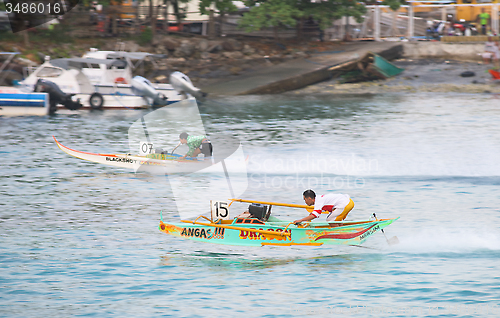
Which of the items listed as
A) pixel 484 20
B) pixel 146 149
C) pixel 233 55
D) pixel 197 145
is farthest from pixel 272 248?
pixel 484 20

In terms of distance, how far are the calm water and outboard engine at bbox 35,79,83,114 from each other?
20.0ft

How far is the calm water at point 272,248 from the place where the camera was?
10781 millimetres

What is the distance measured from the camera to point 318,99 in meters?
37.0

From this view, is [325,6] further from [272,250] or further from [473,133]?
[272,250]

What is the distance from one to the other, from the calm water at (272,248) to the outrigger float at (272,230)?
340mm

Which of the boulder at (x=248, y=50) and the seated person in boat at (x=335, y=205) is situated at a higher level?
the boulder at (x=248, y=50)

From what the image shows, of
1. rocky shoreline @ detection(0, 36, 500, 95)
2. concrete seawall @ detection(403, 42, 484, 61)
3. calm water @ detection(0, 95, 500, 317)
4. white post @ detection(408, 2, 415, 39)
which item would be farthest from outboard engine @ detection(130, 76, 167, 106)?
white post @ detection(408, 2, 415, 39)

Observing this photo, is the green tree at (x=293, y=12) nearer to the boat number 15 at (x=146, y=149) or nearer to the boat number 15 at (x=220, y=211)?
the boat number 15 at (x=146, y=149)

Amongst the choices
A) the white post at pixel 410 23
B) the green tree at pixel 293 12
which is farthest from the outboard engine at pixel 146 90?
the white post at pixel 410 23

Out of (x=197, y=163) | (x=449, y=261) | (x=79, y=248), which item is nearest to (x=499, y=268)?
(x=449, y=261)

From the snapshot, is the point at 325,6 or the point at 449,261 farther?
the point at 325,6

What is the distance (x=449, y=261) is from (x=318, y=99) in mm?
25192

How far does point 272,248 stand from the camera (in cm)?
1313

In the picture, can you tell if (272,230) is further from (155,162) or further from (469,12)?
(469,12)
